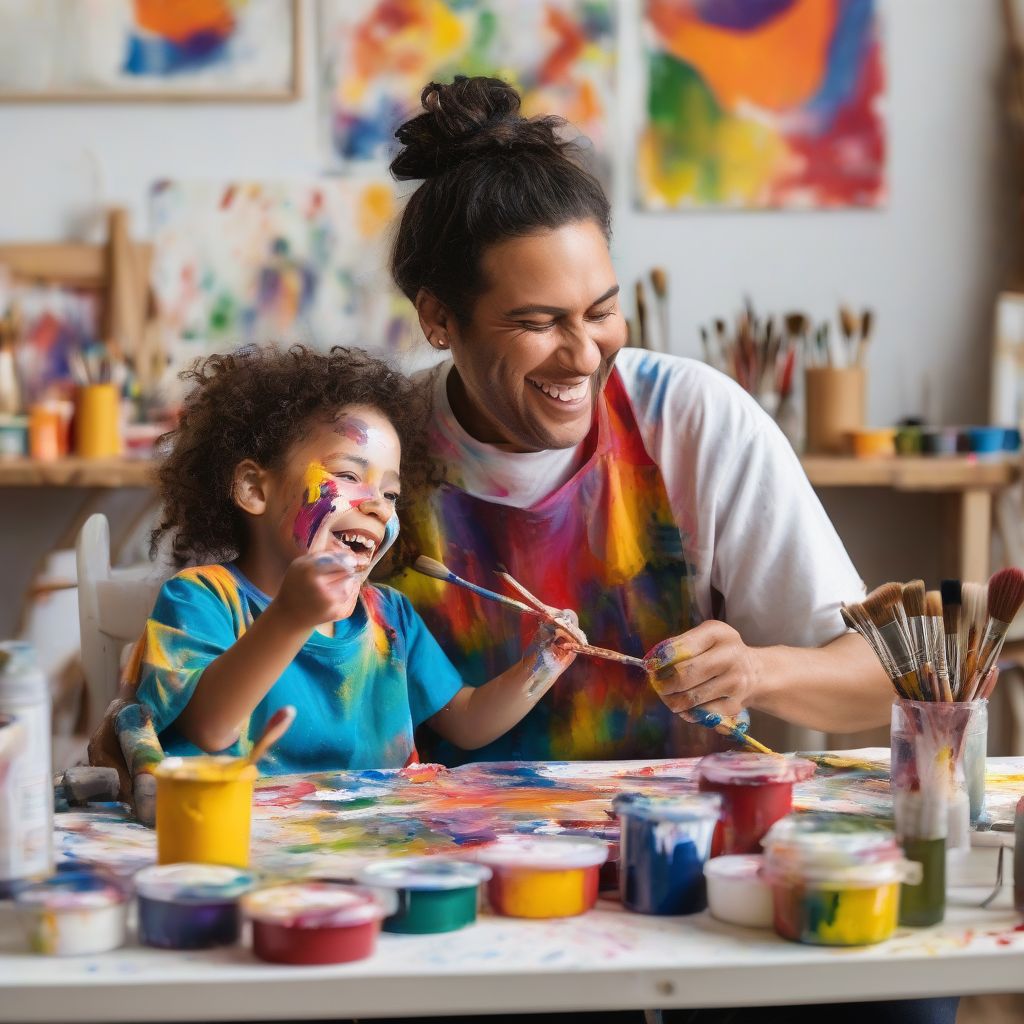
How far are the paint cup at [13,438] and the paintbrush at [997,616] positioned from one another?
2.18m

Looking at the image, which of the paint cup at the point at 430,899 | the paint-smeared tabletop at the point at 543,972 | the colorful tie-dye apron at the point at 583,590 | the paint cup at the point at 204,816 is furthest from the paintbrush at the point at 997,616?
the colorful tie-dye apron at the point at 583,590

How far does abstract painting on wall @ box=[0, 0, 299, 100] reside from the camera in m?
3.02

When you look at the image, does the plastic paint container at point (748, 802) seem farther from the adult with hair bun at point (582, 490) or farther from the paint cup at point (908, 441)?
the paint cup at point (908, 441)

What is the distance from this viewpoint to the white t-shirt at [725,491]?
5.30ft

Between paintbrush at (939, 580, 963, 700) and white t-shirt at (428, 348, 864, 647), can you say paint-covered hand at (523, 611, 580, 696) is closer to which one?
white t-shirt at (428, 348, 864, 647)

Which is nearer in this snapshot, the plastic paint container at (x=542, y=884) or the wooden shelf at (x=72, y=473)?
the plastic paint container at (x=542, y=884)

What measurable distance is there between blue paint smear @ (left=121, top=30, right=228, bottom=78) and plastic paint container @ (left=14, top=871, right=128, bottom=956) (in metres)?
2.50

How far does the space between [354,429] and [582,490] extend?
316 millimetres

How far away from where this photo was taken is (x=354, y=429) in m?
1.46

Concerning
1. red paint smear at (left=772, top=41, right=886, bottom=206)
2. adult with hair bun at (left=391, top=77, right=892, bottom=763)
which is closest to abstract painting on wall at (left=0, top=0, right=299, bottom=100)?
red paint smear at (left=772, top=41, right=886, bottom=206)

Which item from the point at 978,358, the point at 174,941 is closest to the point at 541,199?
the point at 174,941

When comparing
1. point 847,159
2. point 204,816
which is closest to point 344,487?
point 204,816

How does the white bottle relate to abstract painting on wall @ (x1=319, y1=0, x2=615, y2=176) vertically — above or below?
below

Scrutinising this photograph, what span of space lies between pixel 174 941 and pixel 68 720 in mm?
1977
